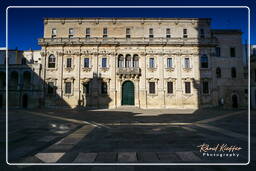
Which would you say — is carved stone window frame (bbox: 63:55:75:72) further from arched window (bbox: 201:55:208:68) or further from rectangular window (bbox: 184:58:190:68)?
arched window (bbox: 201:55:208:68)

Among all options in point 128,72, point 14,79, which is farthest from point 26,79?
point 128,72

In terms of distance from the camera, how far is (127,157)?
4145 millimetres

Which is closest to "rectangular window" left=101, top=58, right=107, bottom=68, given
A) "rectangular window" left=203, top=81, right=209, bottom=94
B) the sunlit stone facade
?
the sunlit stone facade

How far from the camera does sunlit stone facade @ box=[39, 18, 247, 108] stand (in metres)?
25.0

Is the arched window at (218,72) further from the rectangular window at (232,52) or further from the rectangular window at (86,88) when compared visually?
the rectangular window at (86,88)

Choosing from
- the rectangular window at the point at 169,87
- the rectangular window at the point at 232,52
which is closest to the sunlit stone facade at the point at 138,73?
the rectangular window at the point at 169,87

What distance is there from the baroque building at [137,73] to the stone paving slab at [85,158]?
20.3 metres

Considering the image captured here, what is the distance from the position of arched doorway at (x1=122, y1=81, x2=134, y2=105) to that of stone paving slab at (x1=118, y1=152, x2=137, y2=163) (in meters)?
20.7

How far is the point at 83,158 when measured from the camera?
13.5 ft

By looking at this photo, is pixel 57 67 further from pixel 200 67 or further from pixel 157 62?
pixel 200 67

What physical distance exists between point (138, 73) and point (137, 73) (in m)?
0.17

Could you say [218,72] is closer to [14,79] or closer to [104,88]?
[104,88]

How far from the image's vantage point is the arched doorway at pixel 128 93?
25.2m

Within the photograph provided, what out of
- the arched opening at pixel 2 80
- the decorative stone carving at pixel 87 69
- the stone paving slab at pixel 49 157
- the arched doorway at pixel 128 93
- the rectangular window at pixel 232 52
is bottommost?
the stone paving slab at pixel 49 157
